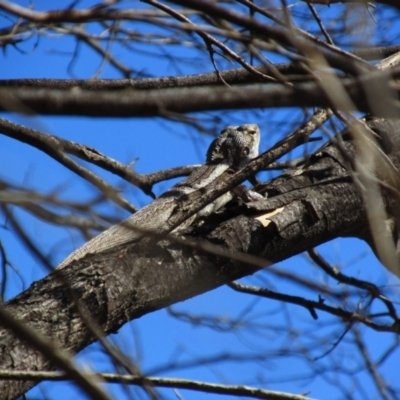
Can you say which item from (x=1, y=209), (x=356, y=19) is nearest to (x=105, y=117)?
(x=1, y=209)

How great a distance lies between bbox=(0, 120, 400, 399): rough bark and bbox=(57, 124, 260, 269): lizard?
9.4 inches

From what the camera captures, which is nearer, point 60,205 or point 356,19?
point 60,205

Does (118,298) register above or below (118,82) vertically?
below

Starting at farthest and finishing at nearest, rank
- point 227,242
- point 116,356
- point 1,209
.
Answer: point 227,242 < point 116,356 < point 1,209

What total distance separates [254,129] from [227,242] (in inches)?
169

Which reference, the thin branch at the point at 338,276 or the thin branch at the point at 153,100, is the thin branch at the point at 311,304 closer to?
the thin branch at the point at 338,276

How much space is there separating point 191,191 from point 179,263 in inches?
100

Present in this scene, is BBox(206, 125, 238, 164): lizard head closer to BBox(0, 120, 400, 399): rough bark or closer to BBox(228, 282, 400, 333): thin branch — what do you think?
BBox(228, 282, 400, 333): thin branch

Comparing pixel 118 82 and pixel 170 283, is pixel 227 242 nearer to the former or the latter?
pixel 170 283

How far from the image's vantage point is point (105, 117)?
65.4 inches

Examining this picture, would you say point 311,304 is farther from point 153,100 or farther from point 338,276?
point 153,100

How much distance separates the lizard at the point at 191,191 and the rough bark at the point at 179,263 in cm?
24

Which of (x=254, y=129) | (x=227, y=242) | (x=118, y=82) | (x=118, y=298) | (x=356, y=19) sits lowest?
(x=118, y=298)

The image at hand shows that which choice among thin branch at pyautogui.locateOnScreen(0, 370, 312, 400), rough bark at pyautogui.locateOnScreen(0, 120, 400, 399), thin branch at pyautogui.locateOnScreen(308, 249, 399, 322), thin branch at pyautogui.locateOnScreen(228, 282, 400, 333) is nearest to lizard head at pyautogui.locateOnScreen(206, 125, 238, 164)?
thin branch at pyautogui.locateOnScreen(308, 249, 399, 322)
